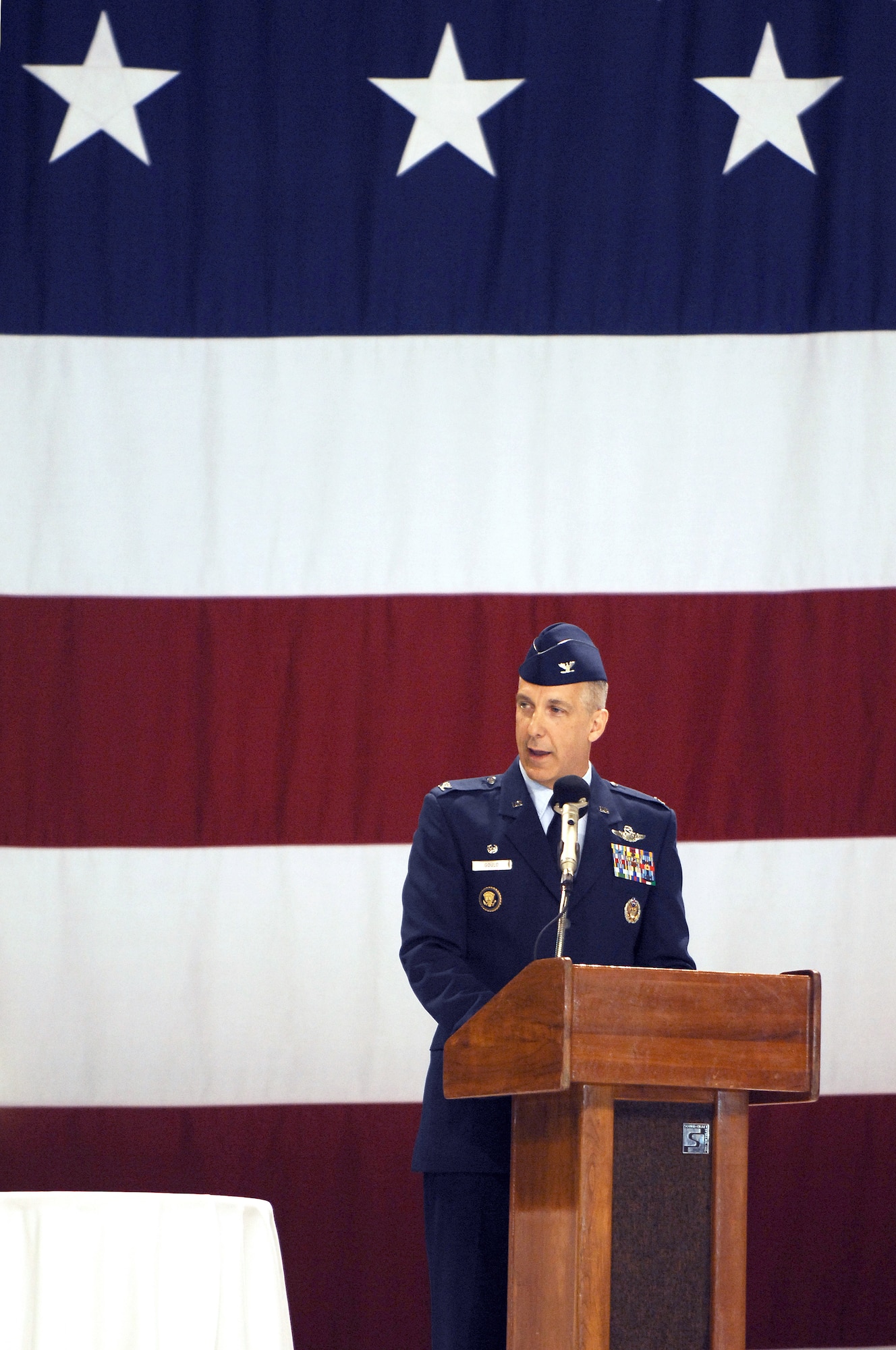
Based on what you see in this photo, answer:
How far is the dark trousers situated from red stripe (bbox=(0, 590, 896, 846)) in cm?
113

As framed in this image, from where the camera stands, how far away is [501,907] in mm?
2277

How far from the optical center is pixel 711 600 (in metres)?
3.29

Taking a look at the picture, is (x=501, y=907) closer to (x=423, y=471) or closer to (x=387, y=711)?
(x=387, y=711)

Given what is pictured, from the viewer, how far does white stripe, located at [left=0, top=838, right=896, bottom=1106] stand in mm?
3160

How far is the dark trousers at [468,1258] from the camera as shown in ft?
6.90

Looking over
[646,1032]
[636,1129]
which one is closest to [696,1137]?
[636,1129]

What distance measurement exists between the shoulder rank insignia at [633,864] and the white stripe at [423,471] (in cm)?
104

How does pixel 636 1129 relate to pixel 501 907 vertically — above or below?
below

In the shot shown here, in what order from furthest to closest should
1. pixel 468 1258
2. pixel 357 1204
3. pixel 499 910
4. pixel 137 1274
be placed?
1. pixel 357 1204
2. pixel 499 910
3. pixel 468 1258
4. pixel 137 1274

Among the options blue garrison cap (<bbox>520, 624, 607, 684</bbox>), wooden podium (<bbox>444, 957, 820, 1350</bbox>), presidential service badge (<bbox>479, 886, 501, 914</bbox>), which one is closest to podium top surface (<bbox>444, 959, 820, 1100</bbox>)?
wooden podium (<bbox>444, 957, 820, 1350</bbox>)

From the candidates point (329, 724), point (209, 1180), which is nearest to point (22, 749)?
point (329, 724)

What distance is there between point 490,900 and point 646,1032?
1.75 ft

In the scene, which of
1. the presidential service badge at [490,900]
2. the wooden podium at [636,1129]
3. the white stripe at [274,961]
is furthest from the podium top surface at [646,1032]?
the white stripe at [274,961]

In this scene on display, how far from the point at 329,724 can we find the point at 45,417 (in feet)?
2.97
